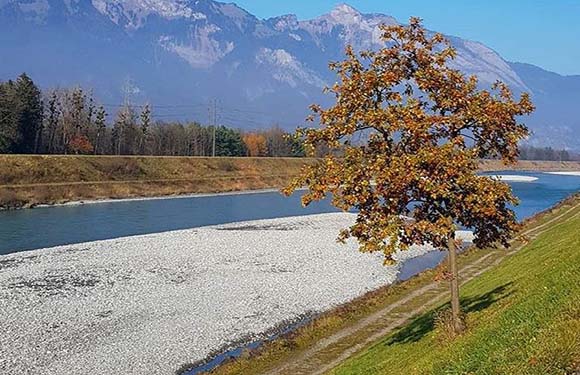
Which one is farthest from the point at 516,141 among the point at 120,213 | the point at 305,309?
the point at 120,213

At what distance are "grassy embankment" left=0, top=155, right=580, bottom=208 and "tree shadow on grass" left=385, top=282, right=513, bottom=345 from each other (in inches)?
2157

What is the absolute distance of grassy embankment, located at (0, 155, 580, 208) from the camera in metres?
93.9

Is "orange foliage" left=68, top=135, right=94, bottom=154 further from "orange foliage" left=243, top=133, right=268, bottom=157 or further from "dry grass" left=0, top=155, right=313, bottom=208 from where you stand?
"orange foliage" left=243, top=133, right=268, bottom=157

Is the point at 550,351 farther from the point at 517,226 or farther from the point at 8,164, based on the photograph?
the point at 8,164

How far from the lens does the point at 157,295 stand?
1428 inches

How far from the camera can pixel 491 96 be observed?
50.6 feet

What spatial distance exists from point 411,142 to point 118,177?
103679 millimetres

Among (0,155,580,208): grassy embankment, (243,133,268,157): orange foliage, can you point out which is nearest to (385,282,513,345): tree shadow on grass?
(0,155,580,208): grassy embankment

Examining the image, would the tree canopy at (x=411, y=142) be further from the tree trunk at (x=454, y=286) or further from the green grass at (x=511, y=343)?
the green grass at (x=511, y=343)

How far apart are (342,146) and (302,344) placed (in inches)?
512

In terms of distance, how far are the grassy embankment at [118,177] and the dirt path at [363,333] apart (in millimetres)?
47804

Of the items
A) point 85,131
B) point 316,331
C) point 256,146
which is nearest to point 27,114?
point 85,131

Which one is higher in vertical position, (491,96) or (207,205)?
(491,96)

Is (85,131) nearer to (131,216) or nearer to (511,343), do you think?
(131,216)
